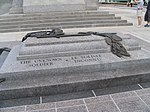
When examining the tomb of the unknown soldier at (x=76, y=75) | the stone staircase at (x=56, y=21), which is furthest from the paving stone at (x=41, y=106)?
the stone staircase at (x=56, y=21)

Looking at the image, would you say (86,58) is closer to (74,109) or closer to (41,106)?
(74,109)

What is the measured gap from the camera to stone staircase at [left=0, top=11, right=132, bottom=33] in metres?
10.2

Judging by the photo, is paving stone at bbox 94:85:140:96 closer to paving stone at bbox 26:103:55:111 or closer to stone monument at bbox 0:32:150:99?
stone monument at bbox 0:32:150:99

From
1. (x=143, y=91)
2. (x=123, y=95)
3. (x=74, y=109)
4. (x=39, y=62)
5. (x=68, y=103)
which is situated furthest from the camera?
(x=39, y=62)

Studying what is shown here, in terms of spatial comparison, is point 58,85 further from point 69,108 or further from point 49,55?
point 49,55

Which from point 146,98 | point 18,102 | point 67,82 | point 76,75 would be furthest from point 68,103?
point 146,98

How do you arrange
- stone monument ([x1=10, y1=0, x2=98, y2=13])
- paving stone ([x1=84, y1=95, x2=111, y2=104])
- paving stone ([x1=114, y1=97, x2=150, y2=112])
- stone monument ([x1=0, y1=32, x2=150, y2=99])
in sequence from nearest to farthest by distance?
paving stone ([x1=114, y1=97, x2=150, y2=112])
paving stone ([x1=84, y1=95, x2=111, y2=104])
stone monument ([x1=0, y1=32, x2=150, y2=99])
stone monument ([x1=10, y1=0, x2=98, y2=13])

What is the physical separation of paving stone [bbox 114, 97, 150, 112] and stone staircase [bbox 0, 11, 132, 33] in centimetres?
772

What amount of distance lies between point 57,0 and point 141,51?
357 inches

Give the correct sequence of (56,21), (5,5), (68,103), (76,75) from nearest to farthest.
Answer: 1. (68,103)
2. (76,75)
3. (56,21)
4. (5,5)

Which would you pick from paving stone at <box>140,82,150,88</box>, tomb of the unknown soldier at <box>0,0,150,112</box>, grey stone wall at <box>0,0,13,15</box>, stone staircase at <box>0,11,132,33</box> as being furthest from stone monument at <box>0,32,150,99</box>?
grey stone wall at <box>0,0,13,15</box>

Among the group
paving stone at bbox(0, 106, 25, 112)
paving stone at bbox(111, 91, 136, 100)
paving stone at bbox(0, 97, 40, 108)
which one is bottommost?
paving stone at bbox(0, 106, 25, 112)

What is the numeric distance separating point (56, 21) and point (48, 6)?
1.80 metres

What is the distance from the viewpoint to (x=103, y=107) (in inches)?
112
